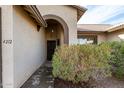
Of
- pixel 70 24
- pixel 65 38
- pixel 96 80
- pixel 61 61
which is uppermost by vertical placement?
pixel 70 24

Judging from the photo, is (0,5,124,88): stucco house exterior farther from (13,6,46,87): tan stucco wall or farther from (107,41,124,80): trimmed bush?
(107,41,124,80): trimmed bush

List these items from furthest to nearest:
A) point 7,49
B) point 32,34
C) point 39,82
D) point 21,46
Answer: point 32,34 → point 39,82 → point 21,46 → point 7,49

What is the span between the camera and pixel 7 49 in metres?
6.61

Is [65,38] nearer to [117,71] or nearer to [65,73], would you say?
[117,71]

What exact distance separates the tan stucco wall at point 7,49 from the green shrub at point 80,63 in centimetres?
220

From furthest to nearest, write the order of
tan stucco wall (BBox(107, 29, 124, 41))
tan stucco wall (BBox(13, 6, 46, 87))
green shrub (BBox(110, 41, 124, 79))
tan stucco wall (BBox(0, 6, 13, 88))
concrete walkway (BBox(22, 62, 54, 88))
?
tan stucco wall (BBox(107, 29, 124, 41)), green shrub (BBox(110, 41, 124, 79)), concrete walkway (BBox(22, 62, 54, 88)), tan stucco wall (BBox(13, 6, 46, 87)), tan stucco wall (BBox(0, 6, 13, 88))

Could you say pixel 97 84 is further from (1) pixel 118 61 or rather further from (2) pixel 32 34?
(2) pixel 32 34

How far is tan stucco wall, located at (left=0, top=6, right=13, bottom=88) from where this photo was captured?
6562 millimetres

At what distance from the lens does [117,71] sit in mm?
9719

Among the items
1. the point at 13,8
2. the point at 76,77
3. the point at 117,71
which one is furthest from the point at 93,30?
the point at 13,8

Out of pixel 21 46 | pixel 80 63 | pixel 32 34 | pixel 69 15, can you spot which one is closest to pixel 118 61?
pixel 80 63

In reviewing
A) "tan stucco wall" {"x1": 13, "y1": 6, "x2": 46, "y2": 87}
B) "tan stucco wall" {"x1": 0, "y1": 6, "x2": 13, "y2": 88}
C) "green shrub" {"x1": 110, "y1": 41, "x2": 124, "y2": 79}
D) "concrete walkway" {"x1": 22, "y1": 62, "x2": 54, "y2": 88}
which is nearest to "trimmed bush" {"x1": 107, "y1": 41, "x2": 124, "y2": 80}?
"green shrub" {"x1": 110, "y1": 41, "x2": 124, "y2": 79}

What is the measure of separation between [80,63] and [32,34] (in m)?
4.63
